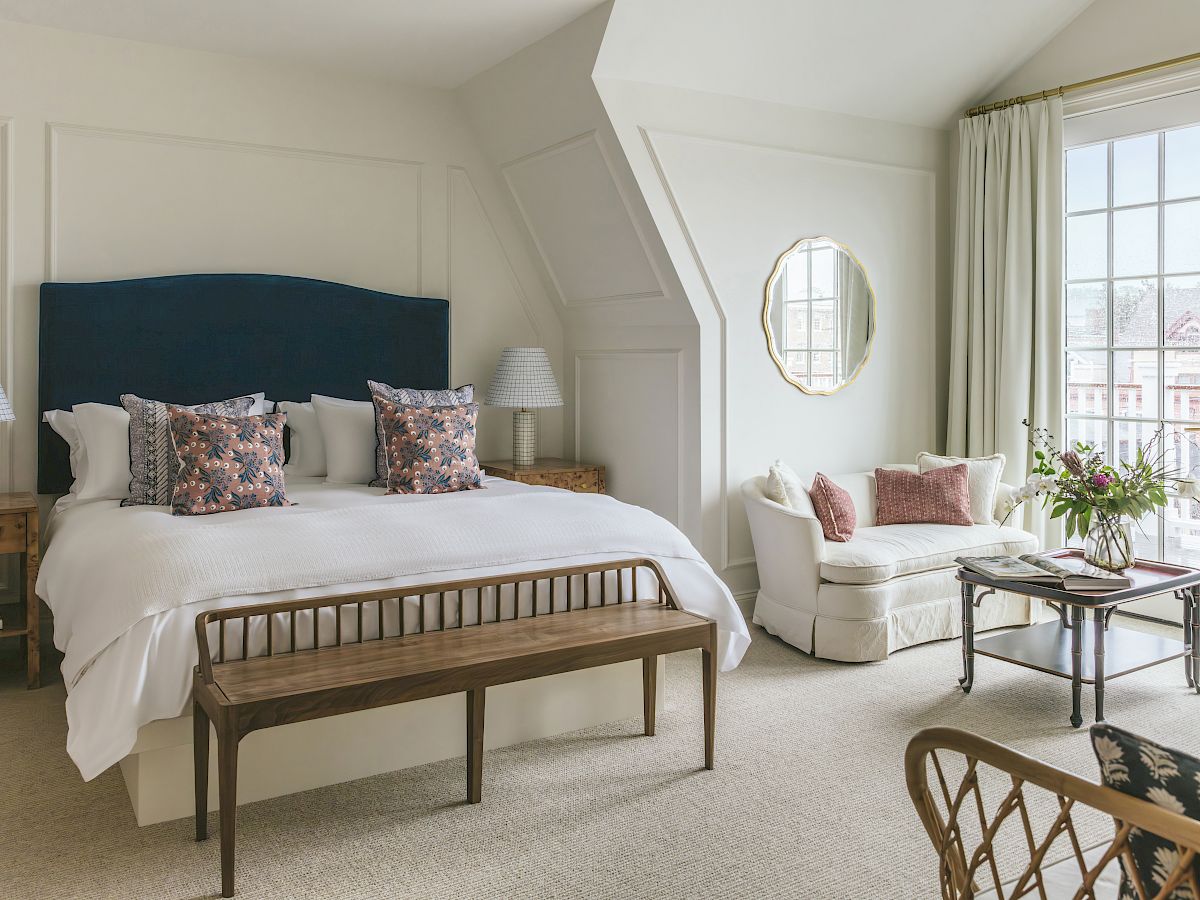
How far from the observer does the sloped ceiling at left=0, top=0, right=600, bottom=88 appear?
3770 mm

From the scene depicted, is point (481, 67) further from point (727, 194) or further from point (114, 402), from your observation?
point (114, 402)

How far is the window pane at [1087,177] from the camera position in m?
4.72

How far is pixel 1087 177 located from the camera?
189 inches

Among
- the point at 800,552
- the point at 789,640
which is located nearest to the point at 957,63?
the point at 800,552

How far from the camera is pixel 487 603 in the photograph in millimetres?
2908

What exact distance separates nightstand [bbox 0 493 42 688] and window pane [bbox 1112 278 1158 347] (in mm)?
4780

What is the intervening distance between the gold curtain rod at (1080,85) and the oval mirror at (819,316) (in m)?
1.07

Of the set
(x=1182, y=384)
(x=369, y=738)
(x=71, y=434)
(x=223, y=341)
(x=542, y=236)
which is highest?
(x=542, y=236)

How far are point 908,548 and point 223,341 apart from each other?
121 inches

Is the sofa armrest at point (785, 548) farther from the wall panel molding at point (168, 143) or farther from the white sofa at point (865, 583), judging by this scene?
the wall panel molding at point (168, 143)

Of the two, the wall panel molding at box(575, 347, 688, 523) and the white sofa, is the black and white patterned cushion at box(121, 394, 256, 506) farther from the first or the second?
the white sofa

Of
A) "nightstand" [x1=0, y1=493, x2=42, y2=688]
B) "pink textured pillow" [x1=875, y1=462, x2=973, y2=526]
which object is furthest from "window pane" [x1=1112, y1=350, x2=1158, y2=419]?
"nightstand" [x1=0, y1=493, x2=42, y2=688]

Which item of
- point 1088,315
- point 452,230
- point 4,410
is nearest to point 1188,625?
point 1088,315

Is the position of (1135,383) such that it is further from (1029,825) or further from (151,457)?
(151,457)
